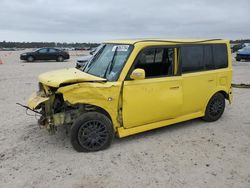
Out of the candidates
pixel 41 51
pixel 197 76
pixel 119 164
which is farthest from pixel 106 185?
pixel 41 51

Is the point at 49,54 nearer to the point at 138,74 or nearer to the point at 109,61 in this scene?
the point at 109,61

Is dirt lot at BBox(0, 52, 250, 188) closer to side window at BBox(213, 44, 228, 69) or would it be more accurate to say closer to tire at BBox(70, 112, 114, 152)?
tire at BBox(70, 112, 114, 152)

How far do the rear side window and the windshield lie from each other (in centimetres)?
127

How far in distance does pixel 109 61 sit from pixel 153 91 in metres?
0.99

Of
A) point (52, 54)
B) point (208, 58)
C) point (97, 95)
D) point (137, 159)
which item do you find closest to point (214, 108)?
point (208, 58)

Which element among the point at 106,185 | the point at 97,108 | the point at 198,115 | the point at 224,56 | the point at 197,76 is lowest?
the point at 106,185

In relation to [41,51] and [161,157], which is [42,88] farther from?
[41,51]

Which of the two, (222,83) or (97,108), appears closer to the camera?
(97,108)

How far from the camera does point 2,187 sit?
144 inches

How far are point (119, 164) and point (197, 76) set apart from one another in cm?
257

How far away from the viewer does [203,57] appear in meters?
5.88

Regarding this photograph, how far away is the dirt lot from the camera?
3.80 metres

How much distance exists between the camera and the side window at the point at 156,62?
5.07 meters

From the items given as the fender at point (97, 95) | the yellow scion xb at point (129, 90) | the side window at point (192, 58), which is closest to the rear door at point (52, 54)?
the yellow scion xb at point (129, 90)
